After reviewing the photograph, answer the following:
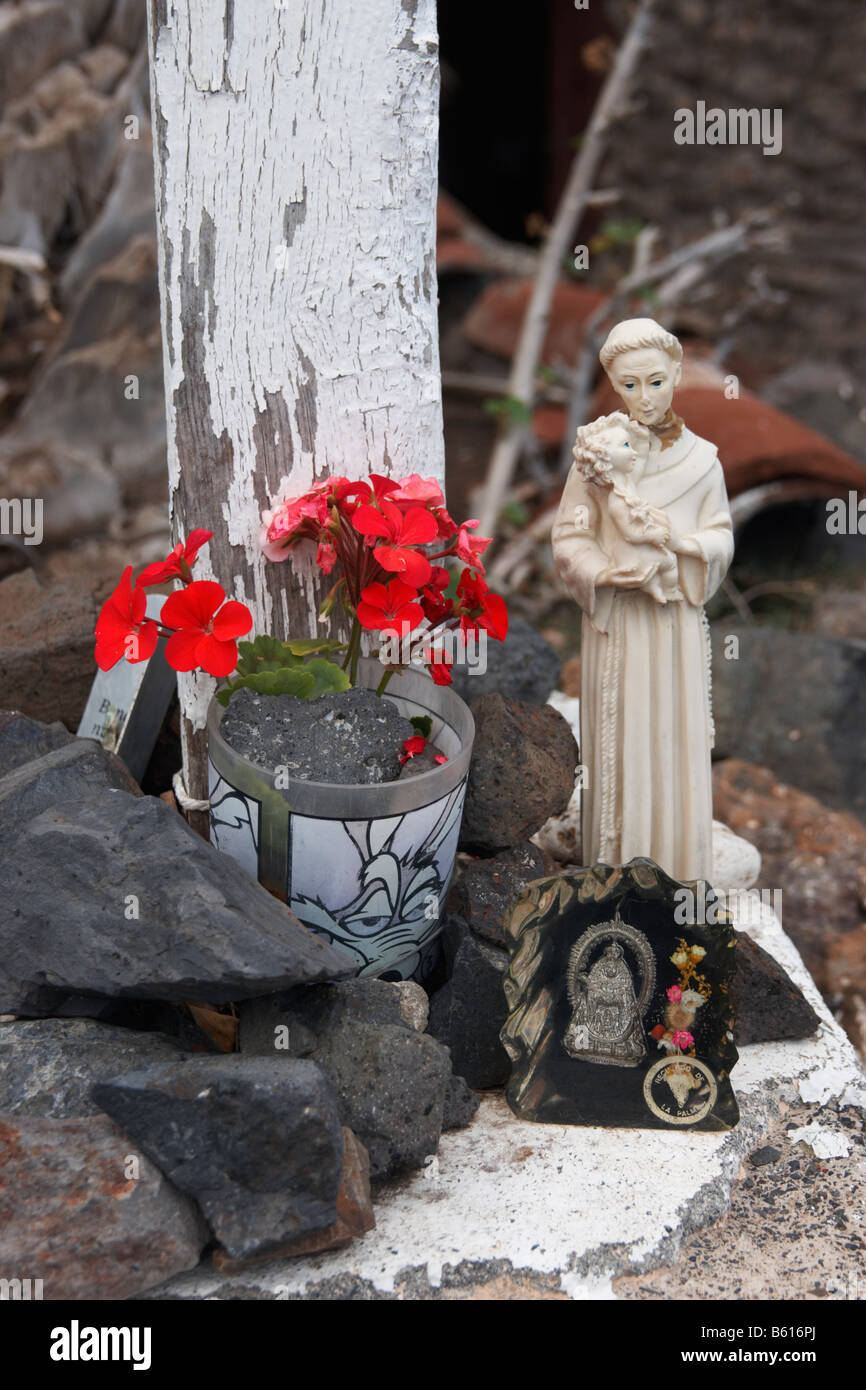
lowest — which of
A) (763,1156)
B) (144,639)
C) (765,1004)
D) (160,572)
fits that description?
(763,1156)

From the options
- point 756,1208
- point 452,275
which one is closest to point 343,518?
point 756,1208

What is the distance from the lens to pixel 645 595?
219cm

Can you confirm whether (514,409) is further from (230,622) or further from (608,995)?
(608,995)

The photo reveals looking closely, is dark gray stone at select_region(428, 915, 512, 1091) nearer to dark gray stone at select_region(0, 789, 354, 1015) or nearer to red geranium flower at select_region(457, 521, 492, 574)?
dark gray stone at select_region(0, 789, 354, 1015)

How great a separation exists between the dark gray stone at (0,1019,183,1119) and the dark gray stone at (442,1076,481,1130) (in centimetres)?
44

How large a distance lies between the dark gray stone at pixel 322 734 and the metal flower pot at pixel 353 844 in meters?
0.05

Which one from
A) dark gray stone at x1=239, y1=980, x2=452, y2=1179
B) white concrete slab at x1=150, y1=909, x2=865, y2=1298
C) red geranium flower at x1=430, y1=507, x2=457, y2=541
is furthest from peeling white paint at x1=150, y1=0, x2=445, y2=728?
white concrete slab at x1=150, y1=909, x2=865, y2=1298

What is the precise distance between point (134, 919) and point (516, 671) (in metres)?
1.24

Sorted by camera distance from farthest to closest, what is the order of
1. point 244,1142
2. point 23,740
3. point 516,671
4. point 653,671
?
point 516,671 < point 23,740 < point 653,671 < point 244,1142

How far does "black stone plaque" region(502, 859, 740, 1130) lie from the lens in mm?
2068

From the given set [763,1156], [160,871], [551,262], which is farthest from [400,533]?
[551,262]

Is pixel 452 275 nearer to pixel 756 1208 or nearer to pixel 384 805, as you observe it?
pixel 384 805

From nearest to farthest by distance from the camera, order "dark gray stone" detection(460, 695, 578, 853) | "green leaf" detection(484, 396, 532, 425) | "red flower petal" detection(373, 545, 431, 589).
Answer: "red flower petal" detection(373, 545, 431, 589) < "dark gray stone" detection(460, 695, 578, 853) < "green leaf" detection(484, 396, 532, 425)

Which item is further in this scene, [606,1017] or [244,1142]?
[606,1017]
